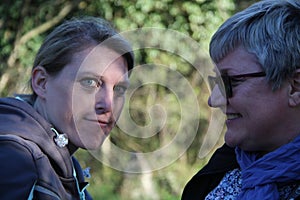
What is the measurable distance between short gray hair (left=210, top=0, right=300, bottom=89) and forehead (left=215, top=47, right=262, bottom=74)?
0.05ft

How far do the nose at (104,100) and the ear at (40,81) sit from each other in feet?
0.72

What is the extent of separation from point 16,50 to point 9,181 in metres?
5.25

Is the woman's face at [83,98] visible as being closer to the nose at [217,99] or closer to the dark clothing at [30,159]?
the dark clothing at [30,159]

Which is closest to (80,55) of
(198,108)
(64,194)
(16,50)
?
(64,194)

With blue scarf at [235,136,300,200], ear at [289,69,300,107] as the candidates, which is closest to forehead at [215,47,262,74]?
ear at [289,69,300,107]

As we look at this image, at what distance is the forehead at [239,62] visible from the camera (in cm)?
211

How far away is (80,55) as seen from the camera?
231 cm

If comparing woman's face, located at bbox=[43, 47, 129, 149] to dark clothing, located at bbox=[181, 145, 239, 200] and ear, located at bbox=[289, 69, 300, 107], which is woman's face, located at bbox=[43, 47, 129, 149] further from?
ear, located at bbox=[289, 69, 300, 107]

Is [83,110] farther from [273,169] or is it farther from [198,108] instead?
[198,108]

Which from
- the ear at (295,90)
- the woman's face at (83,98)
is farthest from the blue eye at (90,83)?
the ear at (295,90)

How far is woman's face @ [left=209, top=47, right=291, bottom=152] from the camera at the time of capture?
2088 millimetres

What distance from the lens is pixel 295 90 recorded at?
209 cm

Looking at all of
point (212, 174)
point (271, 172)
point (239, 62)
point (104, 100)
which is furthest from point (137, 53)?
point (271, 172)

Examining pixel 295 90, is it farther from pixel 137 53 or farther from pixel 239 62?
pixel 137 53
